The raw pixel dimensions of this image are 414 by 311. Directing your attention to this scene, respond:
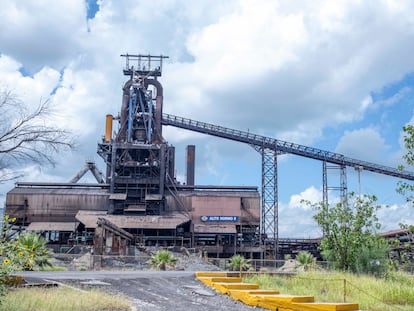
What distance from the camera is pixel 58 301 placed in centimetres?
1327

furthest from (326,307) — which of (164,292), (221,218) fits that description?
(221,218)

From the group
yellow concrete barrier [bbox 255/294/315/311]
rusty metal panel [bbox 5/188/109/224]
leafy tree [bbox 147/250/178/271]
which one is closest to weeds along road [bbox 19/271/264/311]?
yellow concrete barrier [bbox 255/294/315/311]

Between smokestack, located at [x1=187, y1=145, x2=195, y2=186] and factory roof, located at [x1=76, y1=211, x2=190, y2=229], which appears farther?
smokestack, located at [x1=187, y1=145, x2=195, y2=186]

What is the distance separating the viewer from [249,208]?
6406 cm

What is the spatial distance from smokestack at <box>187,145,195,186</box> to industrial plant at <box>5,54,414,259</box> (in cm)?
200

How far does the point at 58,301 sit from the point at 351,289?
1016cm

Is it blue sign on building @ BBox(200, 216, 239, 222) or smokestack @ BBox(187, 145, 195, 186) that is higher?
smokestack @ BBox(187, 145, 195, 186)

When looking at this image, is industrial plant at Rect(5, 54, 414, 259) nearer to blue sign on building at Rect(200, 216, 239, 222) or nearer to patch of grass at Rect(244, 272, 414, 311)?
Result: blue sign on building at Rect(200, 216, 239, 222)

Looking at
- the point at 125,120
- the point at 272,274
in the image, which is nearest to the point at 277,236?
the point at 125,120

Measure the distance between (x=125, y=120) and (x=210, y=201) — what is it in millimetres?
16090

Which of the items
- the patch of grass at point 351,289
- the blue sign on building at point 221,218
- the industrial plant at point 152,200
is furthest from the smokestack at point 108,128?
the patch of grass at point 351,289

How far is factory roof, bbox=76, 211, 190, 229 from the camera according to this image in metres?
59.3

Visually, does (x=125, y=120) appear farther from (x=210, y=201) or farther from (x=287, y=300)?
→ (x=287, y=300)

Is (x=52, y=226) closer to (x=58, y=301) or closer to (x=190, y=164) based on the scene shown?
(x=190, y=164)
